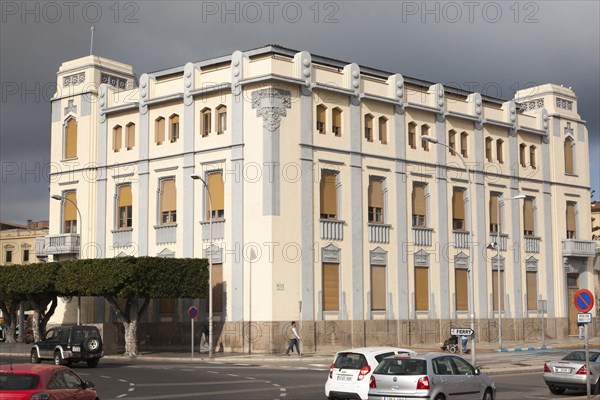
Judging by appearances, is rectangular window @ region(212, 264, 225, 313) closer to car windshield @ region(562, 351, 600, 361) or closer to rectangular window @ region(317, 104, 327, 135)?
rectangular window @ region(317, 104, 327, 135)

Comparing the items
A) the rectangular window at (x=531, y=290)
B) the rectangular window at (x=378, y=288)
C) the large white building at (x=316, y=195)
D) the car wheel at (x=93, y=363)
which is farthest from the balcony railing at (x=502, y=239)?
the car wheel at (x=93, y=363)

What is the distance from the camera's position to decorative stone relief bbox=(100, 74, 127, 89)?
186ft

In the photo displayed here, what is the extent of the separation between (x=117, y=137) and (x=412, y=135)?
1812 centimetres

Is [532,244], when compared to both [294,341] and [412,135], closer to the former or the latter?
[412,135]

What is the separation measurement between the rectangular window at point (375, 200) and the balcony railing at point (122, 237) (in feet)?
47.1

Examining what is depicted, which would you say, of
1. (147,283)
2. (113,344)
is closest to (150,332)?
(113,344)

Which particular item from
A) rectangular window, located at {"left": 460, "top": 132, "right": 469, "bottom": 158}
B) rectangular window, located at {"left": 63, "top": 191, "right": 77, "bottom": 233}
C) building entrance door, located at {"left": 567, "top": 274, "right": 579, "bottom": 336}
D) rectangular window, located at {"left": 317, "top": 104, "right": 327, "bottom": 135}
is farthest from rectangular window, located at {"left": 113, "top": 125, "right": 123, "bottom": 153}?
building entrance door, located at {"left": 567, "top": 274, "right": 579, "bottom": 336}

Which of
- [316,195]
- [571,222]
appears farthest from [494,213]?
[316,195]

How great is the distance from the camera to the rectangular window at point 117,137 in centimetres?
5450

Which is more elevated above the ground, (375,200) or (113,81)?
(113,81)

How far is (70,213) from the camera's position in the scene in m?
56.4

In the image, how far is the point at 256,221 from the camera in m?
46.4

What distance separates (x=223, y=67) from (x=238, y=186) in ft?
22.3

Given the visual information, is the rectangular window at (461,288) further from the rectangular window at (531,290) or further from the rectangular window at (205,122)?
the rectangular window at (205,122)
